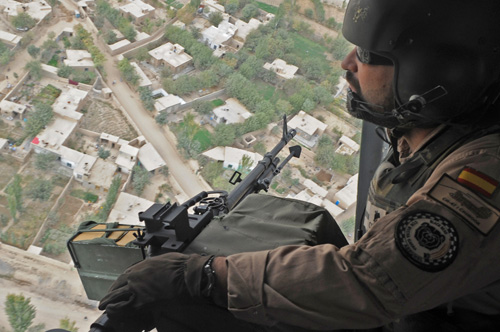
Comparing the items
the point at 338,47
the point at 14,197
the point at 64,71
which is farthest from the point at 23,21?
the point at 338,47

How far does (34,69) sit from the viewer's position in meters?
5.58

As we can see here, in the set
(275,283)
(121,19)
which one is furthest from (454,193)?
(121,19)

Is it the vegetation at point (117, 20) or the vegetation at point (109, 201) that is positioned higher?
the vegetation at point (117, 20)

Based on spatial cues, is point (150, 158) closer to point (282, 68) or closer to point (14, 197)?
point (14, 197)

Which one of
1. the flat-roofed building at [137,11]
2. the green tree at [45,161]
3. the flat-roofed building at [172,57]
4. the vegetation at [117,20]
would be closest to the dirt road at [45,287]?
the green tree at [45,161]

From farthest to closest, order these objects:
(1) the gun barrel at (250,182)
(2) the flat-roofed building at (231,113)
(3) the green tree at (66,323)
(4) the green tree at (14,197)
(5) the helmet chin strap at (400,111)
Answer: (2) the flat-roofed building at (231,113), (4) the green tree at (14,197), (3) the green tree at (66,323), (1) the gun barrel at (250,182), (5) the helmet chin strap at (400,111)

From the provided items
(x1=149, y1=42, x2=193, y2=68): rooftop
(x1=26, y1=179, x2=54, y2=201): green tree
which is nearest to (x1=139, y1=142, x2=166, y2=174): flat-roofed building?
(x1=26, y1=179, x2=54, y2=201): green tree

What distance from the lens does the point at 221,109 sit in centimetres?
593

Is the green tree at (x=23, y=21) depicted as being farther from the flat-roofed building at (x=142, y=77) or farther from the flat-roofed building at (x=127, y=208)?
the flat-roofed building at (x=127, y=208)

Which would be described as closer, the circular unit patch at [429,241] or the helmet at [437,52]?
the circular unit patch at [429,241]

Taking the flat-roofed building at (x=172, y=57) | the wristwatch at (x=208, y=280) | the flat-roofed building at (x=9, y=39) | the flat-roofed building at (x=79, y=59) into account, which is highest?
the wristwatch at (x=208, y=280)

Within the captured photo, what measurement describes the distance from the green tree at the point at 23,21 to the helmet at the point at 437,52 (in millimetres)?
6105

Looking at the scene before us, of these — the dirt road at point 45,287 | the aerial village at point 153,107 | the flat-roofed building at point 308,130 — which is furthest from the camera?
the flat-roofed building at point 308,130

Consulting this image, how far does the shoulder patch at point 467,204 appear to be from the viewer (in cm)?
68
